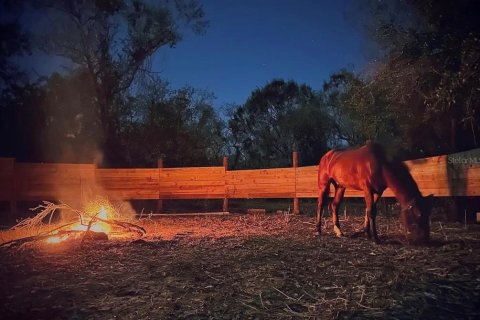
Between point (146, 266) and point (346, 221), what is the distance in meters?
6.25

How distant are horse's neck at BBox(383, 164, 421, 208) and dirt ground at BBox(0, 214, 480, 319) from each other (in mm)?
770

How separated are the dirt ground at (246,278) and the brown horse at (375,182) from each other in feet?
1.25

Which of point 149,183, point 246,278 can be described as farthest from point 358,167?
point 149,183

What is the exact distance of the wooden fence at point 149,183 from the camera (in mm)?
13797

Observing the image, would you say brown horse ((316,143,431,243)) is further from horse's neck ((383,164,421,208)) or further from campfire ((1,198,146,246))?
campfire ((1,198,146,246))

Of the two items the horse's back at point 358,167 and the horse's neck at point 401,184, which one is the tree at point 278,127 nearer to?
the horse's back at point 358,167

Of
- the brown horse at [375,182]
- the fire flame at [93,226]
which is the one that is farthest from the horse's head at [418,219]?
the fire flame at [93,226]

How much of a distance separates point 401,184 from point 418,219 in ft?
2.15

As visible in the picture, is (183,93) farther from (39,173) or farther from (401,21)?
(401,21)

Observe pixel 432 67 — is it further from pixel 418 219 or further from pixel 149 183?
pixel 149 183

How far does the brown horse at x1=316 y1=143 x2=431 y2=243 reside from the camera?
6828 millimetres

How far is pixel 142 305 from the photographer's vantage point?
430 cm

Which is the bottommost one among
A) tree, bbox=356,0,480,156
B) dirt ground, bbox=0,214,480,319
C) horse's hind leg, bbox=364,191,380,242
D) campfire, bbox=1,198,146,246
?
dirt ground, bbox=0,214,480,319

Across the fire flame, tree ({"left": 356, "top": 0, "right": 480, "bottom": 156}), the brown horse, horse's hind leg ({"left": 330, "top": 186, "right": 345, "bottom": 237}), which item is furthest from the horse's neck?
the fire flame
